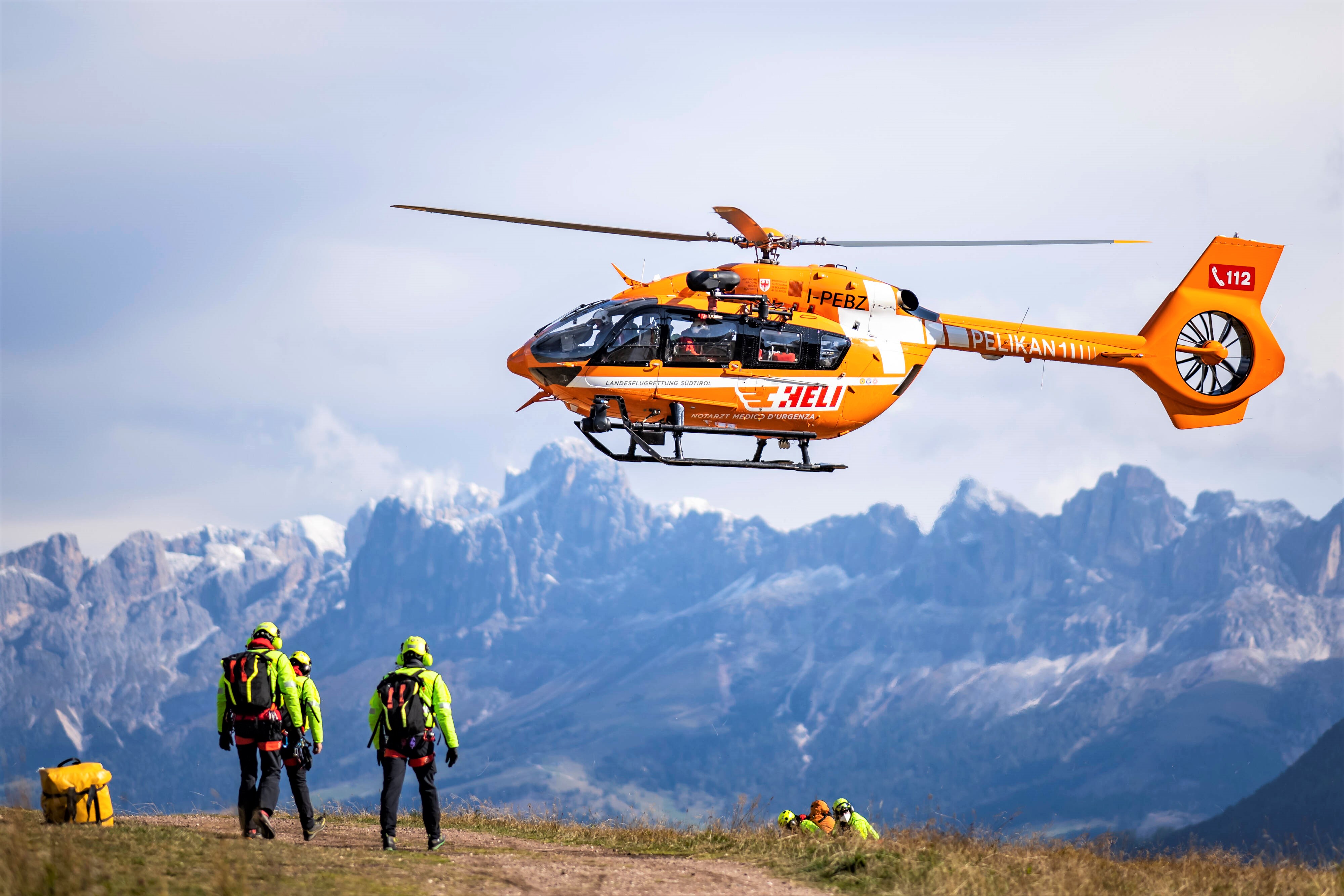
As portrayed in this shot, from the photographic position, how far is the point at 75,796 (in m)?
15.1

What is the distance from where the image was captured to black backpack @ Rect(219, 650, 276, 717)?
15.5 meters

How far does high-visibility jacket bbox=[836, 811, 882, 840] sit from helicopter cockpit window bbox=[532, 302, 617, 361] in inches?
360

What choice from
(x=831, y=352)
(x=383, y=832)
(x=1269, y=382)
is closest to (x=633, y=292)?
(x=831, y=352)

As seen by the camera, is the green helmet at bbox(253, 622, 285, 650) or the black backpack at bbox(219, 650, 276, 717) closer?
the black backpack at bbox(219, 650, 276, 717)

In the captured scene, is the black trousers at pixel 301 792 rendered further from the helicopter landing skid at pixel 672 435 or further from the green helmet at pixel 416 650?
the helicopter landing skid at pixel 672 435

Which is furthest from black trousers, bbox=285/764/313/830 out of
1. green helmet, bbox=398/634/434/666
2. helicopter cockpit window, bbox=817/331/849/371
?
helicopter cockpit window, bbox=817/331/849/371

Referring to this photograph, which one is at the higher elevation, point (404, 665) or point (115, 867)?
point (404, 665)

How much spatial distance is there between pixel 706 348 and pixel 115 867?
44.1ft

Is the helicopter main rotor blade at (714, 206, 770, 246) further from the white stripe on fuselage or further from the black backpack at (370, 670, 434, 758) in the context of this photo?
the black backpack at (370, 670, 434, 758)

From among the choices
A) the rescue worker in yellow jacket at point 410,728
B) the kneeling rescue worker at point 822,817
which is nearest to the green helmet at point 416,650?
the rescue worker in yellow jacket at point 410,728

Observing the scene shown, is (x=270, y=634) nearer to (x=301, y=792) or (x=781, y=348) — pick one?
(x=301, y=792)

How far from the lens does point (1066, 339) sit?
25.6 meters

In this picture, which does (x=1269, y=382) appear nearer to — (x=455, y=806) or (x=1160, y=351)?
(x=1160, y=351)

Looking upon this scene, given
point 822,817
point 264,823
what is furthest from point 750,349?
point 264,823
